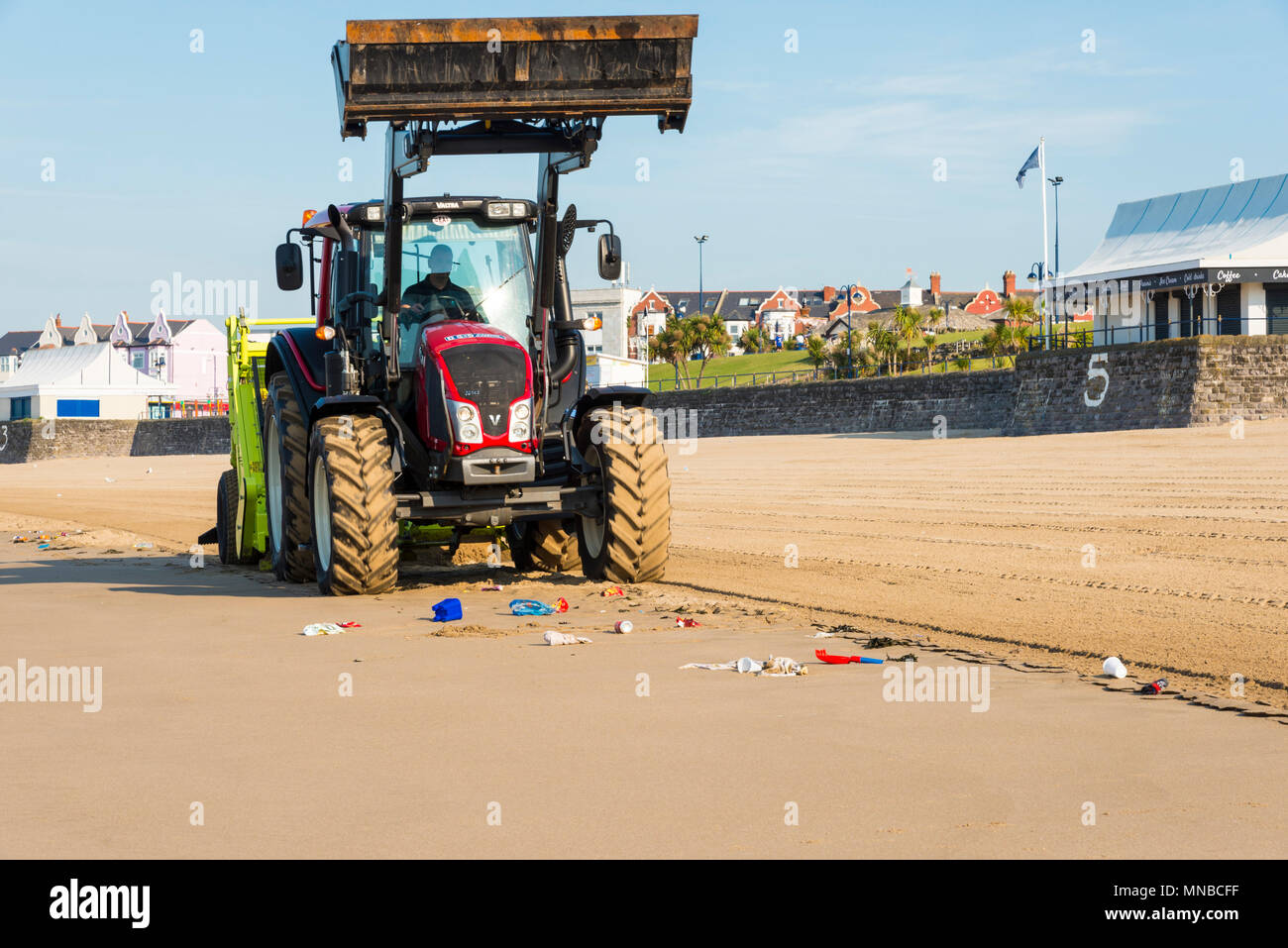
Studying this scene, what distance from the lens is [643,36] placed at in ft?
28.5

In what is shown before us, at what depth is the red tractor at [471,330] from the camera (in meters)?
8.62

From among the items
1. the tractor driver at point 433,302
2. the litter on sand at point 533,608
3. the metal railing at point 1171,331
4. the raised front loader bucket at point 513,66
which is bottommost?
the litter on sand at point 533,608

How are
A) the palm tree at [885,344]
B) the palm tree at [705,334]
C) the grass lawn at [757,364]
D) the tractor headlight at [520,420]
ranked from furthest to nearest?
1. the palm tree at [705,334]
2. the grass lawn at [757,364]
3. the palm tree at [885,344]
4. the tractor headlight at [520,420]

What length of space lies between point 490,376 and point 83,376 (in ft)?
237

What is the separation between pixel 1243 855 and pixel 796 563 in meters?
7.96

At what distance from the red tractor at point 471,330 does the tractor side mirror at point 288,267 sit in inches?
0.6

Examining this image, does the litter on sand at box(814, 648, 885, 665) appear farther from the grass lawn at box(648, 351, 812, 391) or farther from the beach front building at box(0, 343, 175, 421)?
the grass lawn at box(648, 351, 812, 391)

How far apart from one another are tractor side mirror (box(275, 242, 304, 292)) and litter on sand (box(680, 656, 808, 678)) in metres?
5.42

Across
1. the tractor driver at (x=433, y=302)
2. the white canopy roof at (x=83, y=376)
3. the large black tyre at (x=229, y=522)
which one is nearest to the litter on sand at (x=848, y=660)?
the tractor driver at (x=433, y=302)

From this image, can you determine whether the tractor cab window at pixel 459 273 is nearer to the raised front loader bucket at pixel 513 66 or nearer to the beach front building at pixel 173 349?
the raised front loader bucket at pixel 513 66

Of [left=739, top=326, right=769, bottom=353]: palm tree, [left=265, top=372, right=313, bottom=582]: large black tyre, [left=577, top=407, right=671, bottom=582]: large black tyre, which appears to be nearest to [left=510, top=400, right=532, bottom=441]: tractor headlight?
[left=577, top=407, right=671, bottom=582]: large black tyre

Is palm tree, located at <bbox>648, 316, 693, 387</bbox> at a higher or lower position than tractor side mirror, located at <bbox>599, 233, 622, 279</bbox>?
higher

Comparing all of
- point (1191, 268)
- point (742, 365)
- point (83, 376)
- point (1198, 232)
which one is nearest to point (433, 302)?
point (1191, 268)

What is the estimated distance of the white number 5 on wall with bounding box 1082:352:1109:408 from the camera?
115 ft
